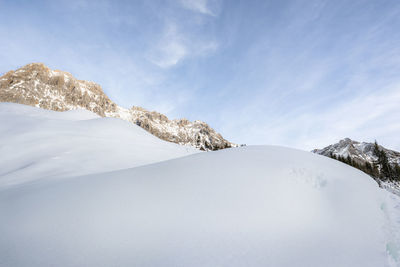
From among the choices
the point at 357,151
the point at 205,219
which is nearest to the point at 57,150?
the point at 205,219

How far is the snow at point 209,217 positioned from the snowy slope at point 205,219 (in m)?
0.01

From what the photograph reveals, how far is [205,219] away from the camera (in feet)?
7.89

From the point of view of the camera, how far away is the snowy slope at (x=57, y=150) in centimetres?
456

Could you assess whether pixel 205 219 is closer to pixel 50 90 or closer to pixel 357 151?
pixel 50 90

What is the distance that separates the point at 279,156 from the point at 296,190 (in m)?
1.14

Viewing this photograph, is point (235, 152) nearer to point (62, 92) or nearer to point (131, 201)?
point (131, 201)

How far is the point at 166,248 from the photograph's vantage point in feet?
6.49

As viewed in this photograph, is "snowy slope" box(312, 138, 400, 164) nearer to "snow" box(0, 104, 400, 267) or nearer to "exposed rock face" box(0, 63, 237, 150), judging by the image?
"exposed rock face" box(0, 63, 237, 150)

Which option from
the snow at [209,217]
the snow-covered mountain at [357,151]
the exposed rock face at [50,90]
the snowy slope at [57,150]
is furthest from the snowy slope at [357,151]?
the snowy slope at [57,150]

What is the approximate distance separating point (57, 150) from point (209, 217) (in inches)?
234

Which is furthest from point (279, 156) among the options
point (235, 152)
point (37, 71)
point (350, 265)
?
point (37, 71)

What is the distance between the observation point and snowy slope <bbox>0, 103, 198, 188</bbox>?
15.0ft

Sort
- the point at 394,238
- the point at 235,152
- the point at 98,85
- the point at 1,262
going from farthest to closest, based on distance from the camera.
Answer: the point at 98,85
the point at 235,152
the point at 394,238
the point at 1,262

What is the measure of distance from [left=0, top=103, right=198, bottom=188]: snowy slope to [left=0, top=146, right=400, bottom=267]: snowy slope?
1297 mm
